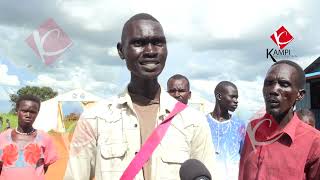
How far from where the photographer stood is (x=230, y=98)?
6633mm

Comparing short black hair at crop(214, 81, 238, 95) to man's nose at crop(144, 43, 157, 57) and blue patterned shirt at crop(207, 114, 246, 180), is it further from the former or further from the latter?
man's nose at crop(144, 43, 157, 57)

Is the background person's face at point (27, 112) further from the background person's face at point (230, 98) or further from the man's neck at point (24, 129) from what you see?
the background person's face at point (230, 98)

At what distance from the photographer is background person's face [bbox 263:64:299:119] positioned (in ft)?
11.9

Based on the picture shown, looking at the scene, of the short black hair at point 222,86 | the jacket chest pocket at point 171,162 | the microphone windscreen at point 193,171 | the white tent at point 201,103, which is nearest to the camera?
the microphone windscreen at point 193,171

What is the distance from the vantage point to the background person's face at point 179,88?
634 centimetres

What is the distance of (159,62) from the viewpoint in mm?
2400

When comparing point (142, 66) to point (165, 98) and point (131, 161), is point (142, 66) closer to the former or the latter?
point (165, 98)

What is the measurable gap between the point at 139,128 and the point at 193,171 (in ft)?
1.26

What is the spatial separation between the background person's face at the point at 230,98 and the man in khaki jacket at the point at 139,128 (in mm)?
4085

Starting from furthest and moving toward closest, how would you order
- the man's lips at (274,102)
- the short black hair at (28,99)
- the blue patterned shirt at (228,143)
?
the short black hair at (28,99), the blue patterned shirt at (228,143), the man's lips at (274,102)

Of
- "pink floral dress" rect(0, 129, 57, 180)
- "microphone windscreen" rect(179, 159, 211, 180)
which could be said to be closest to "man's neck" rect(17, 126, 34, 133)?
"pink floral dress" rect(0, 129, 57, 180)

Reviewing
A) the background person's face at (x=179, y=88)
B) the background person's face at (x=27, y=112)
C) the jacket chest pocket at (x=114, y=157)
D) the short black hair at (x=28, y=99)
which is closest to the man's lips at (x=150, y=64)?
the jacket chest pocket at (x=114, y=157)

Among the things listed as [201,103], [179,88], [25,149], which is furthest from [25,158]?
[201,103]

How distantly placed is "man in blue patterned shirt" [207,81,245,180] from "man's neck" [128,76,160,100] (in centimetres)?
332
